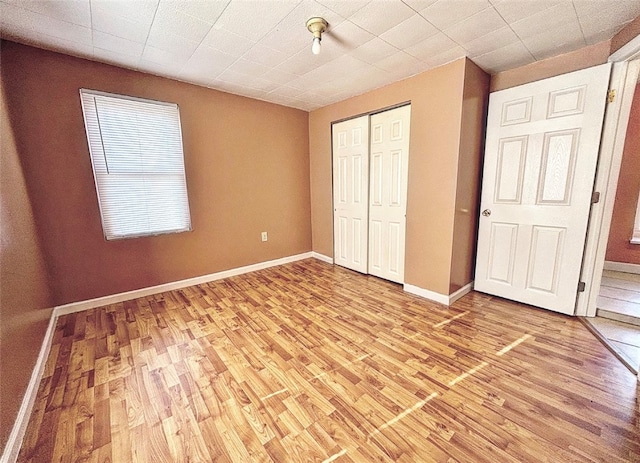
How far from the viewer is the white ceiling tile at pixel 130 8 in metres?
1.62

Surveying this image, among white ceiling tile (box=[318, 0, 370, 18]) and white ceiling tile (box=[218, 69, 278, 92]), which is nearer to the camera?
white ceiling tile (box=[318, 0, 370, 18])

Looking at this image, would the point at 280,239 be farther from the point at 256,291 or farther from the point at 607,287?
the point at 607,287

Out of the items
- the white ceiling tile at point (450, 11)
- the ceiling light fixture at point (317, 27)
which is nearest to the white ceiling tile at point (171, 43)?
the ceiling light fixture at point (317, 27)

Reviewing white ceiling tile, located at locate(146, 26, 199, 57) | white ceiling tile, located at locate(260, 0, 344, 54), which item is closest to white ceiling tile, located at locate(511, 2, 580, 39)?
white ceiling tile, located at locate(260, 0, 344, 54)

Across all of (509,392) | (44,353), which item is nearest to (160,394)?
(44,353)

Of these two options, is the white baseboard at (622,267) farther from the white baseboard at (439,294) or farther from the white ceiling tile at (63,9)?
the white ceiling tile at (63,9)

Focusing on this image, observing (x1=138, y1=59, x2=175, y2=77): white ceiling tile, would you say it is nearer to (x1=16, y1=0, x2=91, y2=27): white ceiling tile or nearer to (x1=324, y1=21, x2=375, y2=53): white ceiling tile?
(x1=16, y1=0, x2=91, y2=27): white ceiling tile

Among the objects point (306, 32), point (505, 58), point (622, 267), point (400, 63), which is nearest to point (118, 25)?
point (306, 32)

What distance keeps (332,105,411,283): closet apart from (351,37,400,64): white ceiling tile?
714 mm

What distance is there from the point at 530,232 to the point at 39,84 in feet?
15.6

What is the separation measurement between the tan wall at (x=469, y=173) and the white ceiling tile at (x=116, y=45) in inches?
116

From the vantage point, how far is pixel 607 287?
9.34 ft

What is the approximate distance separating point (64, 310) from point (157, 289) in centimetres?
79

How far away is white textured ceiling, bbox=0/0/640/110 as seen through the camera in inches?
Answer: 65.4
